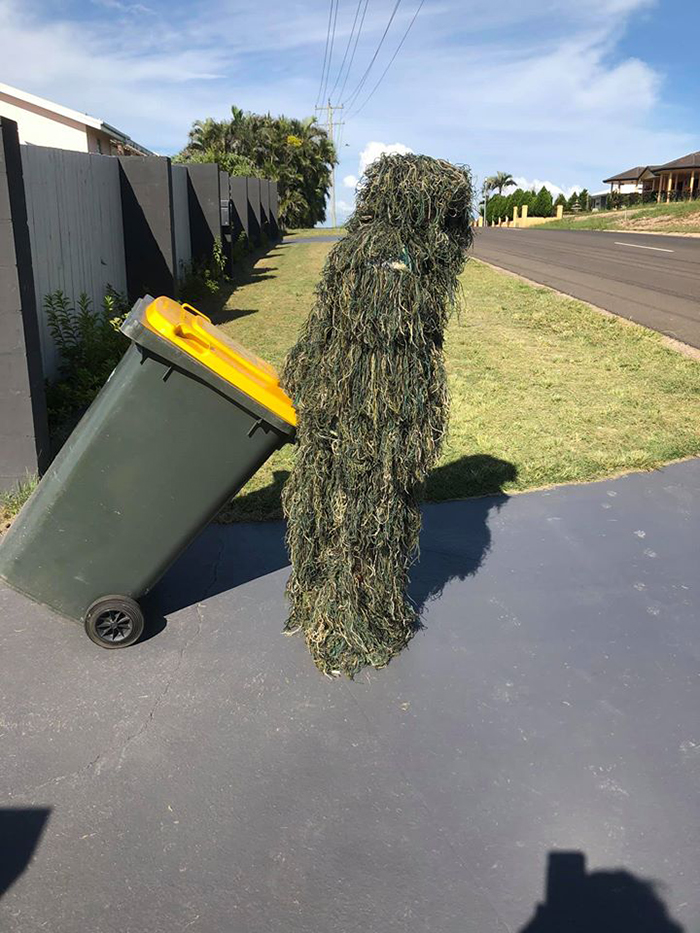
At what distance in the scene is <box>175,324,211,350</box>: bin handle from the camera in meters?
3.09

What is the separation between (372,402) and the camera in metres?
3.02

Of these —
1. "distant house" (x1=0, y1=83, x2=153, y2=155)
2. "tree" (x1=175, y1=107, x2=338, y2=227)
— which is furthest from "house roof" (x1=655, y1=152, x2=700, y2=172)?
"distant house" (x1=0, y1=83, x2=153, y2=155)

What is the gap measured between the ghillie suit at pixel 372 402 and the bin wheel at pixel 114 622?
750mm

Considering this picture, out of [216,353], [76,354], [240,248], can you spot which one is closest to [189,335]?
[216,353]

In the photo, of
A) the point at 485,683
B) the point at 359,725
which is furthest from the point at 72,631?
the point at 485,683

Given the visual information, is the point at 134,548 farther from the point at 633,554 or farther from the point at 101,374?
the point at 101,374

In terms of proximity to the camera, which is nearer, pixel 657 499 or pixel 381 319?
pixel 381 319

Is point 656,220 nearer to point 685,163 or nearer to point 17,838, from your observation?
point 685,163

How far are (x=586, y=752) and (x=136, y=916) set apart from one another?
171cm

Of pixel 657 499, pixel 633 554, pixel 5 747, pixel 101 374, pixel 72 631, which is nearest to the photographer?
pixel 5 747

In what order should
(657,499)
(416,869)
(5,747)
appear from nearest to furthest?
(416,869)
(5,747)
(657,499)

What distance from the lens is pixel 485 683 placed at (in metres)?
3.36

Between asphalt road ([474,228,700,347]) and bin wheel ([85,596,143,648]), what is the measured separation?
9176 millimetres

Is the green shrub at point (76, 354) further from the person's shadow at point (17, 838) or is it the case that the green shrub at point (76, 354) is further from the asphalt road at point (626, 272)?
the asphalt road at point (626, 272)
